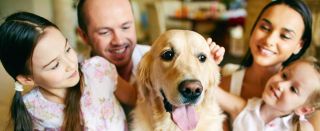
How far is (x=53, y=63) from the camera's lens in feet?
3.38

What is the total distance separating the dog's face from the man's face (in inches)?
10.0

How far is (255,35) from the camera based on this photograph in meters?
1.49

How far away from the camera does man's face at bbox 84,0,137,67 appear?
4.63 ft

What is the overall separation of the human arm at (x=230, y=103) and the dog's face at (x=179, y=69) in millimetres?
145

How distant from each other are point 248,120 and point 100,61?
67 centimetres

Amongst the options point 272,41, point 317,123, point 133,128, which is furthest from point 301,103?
point 133,128

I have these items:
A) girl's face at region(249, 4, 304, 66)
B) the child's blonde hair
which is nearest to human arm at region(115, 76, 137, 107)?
girl's face at region(249, 4, 304, 66)

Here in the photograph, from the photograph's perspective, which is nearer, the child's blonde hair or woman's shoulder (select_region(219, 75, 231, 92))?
the child's blonde hair

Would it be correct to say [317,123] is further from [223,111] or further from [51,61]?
[51,61]

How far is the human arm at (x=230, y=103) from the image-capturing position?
1.38 metres

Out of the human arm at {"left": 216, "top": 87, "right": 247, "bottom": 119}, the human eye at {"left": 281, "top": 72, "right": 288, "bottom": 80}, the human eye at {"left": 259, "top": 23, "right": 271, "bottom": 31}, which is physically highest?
the human eye at {"left": 259, "top": 23, "right": 271, "bottom": 31}

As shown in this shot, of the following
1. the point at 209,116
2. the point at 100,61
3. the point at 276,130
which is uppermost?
the point at 100,61

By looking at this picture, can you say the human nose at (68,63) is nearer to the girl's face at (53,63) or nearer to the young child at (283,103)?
the girl's face at (53,63)

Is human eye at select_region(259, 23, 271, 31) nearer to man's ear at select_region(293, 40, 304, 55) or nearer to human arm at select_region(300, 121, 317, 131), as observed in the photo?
man's ear at select_region(293, 40, 304, 55)
